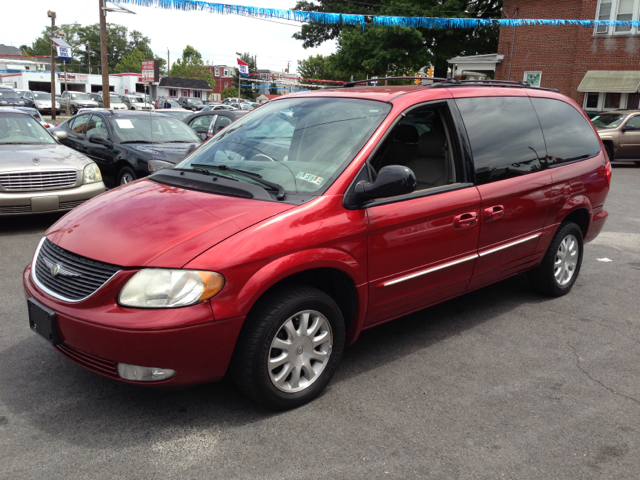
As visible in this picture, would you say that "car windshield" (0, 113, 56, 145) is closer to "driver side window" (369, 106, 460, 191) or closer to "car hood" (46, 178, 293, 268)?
"car hood" (46, 178, 293, 268)

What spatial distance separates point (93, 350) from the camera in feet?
9.34

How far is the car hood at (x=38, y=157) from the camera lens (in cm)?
710

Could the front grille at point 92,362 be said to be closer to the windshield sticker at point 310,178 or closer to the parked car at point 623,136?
the windshield sticker at point 310,178

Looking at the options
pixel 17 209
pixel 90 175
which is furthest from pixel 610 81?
pixel 17 209

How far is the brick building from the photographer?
25750 mm

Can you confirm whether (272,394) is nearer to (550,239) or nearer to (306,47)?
(550,239)

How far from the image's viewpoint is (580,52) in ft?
88.0

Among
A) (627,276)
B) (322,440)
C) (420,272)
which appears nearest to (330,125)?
(420,272)

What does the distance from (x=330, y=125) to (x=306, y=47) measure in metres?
37.0

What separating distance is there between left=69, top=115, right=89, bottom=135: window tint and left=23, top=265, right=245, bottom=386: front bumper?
27.2 ft

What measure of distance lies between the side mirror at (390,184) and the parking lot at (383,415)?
1.18 metres

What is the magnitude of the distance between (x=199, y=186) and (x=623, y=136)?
17789 mm

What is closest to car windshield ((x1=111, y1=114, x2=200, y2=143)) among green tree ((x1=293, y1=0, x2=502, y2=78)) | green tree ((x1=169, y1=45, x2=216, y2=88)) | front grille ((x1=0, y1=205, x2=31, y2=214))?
front grille ((x1=0, y1=205, x2=31, y2=214))

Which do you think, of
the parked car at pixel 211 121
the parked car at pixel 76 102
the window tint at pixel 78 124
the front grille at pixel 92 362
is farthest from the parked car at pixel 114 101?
the front grille at pixel 92 362
